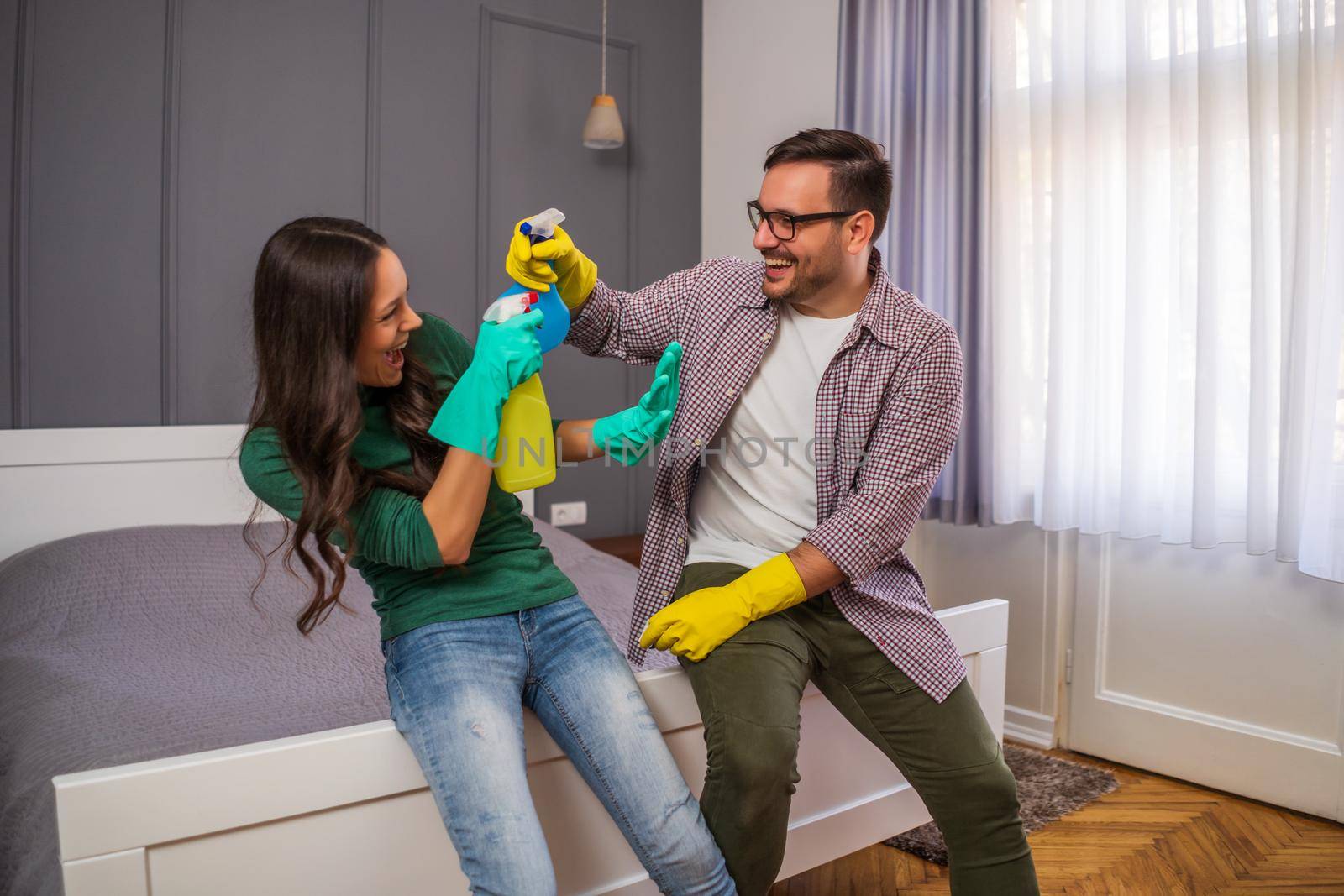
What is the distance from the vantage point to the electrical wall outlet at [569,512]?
3.51m

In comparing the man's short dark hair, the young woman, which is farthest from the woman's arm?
the man's short dark hair

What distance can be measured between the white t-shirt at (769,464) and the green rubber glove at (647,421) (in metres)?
0.16

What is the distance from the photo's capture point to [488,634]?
1.28m

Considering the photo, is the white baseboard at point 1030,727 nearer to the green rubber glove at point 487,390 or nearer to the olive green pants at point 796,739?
the olive green pants at point 796,739

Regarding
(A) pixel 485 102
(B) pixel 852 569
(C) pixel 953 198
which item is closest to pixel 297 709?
(B) pixel 852 569

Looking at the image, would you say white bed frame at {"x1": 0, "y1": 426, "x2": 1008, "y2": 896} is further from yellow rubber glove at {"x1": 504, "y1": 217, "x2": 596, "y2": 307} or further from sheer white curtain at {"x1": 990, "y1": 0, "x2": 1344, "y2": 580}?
sheer white curtain at {"x1": 990, "y1": 0, "x2": 1344, "y2": 580}

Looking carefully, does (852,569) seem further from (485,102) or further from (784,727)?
(485,102)

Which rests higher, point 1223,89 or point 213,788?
point 1223,89

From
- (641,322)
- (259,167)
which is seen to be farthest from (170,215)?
(641,322)

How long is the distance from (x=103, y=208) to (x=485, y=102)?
3.88ft

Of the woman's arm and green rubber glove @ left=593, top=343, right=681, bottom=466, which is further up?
green rubber glove @ left=593, top=343, right=681, bottom=466

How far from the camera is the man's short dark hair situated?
1637 millimetres

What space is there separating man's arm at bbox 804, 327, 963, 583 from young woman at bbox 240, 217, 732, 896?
1.25 feet

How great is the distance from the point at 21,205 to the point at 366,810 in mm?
2151
